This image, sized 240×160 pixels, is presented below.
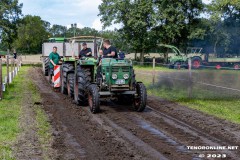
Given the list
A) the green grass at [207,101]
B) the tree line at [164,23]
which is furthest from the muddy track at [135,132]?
the tree line at [164,23]

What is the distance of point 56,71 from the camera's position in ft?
48.8

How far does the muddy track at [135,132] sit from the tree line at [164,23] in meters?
27.6

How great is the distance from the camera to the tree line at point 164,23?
126 ft

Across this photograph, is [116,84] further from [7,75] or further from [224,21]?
[224,21]

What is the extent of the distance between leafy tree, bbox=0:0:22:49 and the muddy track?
1385 inches

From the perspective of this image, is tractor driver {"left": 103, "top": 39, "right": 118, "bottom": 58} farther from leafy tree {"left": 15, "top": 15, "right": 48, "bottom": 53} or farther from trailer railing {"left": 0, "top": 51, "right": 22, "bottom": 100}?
leafy tree {"left": 15, "top": 15, "right": 48, "bottom": 53}

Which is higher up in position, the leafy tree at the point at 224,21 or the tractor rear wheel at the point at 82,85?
the leafy tree at the point at 224,21

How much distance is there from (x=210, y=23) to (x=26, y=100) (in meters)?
34.3

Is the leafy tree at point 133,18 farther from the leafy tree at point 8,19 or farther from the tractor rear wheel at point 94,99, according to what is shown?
the tractor rear wheel at point 94,99

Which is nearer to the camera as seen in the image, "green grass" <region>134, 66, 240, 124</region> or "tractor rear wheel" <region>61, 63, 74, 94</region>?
"green grass" <region>134, 66, 240, 124</region>

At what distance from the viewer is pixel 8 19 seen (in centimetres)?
4450

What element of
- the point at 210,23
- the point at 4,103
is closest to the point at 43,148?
the point at 4,103

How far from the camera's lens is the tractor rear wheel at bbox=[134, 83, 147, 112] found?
32.2 ft

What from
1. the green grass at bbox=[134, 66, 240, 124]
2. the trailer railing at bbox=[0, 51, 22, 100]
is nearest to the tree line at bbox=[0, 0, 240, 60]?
the trailer railing at bbox=[0, 51, 22, 100]
